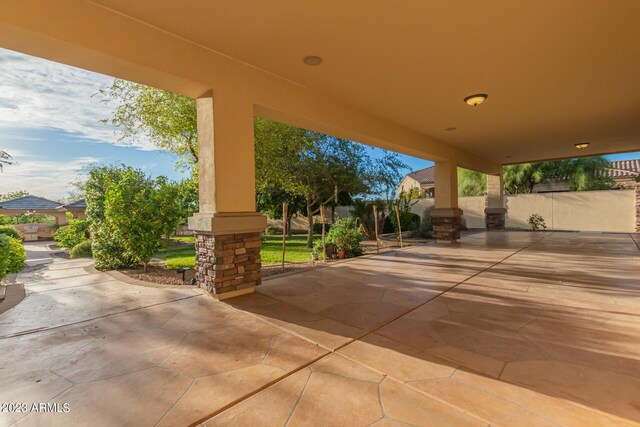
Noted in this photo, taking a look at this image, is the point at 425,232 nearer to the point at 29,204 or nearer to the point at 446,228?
the point at 446,228

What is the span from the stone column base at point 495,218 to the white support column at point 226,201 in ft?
41.1

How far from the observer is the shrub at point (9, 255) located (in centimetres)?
426

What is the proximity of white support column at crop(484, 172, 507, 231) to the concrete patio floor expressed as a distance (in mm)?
9457

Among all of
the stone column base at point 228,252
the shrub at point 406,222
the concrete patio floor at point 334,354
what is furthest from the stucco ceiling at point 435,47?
the shrub at point 406,222

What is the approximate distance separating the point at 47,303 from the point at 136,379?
276cm

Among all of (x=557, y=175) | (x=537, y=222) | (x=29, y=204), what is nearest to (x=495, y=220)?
(x=537, y=222)

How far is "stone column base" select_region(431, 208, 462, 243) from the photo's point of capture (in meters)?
9.22

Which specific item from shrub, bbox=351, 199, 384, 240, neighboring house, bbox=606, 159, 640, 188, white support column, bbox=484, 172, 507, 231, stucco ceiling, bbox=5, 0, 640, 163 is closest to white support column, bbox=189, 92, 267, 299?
stucco ceiling, bbox=5, 0, 640, 163

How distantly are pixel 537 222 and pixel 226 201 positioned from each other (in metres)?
14.9

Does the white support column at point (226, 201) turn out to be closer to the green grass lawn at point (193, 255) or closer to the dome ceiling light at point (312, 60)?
the dome ceiling light at point (312, 60)

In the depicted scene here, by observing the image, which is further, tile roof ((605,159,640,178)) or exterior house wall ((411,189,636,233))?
tile roof ((605,159,640,178))

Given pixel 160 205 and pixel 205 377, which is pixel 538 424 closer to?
pixel 205 377

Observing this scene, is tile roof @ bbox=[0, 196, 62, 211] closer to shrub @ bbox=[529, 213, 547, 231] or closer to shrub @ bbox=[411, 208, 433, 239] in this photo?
shrub @ bbox=[411, 208, 433, 239]

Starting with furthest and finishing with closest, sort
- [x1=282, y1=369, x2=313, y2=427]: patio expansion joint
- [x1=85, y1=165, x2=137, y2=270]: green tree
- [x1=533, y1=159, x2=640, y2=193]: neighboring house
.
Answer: [x1=533, y1=159, x2=640, y2=193]: neighboring house < [x1=85, y1=165, x2=137, y2=270]: green tree < [x1=282, y1=369, x2=313, y2=427]: patio expansion joint
